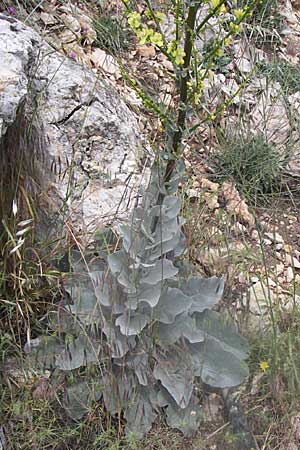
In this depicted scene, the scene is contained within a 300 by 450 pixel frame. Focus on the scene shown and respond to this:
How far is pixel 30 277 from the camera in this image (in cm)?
237

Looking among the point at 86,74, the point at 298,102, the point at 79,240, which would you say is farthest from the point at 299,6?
the point at 79,240

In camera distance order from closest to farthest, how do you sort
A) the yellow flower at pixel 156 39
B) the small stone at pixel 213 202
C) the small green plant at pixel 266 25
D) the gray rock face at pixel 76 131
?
the yellow flower at pixel 156 39, the gray rock face at pixel 76 131, the small stone at pixel 213 202, the small green plant at pixel 266 25

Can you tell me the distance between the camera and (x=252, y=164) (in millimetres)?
3340

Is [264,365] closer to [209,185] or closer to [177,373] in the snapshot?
[177,373]

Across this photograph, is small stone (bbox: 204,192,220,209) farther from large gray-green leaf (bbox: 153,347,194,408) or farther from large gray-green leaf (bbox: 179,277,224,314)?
large gray-green leaf (bbox: 153,347,194,408)

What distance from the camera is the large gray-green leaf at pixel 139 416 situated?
225cm

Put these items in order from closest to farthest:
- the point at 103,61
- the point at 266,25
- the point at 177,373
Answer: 1. the point at 177,373
2. the point at 103,61
3. the point at 266,25

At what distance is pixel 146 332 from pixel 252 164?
139 cm

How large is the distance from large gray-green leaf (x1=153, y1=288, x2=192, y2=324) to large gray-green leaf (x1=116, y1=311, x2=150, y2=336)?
0.15 feet

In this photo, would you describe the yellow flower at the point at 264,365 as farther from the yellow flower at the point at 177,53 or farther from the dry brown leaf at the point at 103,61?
the dry brown leaf at the point at 103,61

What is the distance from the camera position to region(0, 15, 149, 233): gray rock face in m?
2.45

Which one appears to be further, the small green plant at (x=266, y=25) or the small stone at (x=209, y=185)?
the small green plant at (x=266, y=25)

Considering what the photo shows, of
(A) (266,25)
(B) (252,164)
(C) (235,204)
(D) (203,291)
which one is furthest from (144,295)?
(A) (266,25)

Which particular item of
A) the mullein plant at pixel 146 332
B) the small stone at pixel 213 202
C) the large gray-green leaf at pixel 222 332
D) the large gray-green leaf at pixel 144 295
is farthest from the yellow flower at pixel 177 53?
the small stone at pixel 213 202
